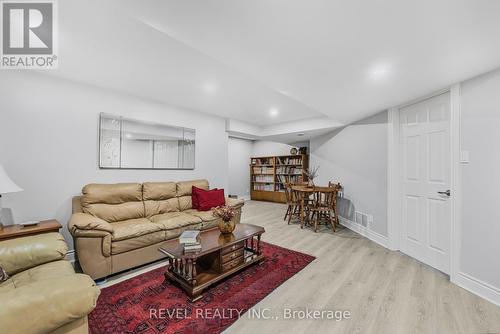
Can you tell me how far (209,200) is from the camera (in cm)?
355

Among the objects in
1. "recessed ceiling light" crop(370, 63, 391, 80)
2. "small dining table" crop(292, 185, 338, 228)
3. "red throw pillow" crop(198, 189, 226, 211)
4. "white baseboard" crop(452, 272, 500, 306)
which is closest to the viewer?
"white baseboard" crop(452, 272, 500, 306)

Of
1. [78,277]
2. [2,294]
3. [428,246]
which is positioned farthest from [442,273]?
[2,294]

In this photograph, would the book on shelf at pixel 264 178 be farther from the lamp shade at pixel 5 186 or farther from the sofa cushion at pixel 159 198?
the lamp shade at pixel 5 186

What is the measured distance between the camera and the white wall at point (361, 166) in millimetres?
3316

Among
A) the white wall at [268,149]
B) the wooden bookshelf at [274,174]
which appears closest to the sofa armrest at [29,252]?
the wooden bookshelf at [274,174]

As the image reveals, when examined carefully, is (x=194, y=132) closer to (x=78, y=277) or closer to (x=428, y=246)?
(x=78, y=277)

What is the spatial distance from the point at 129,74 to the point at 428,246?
4.28 m

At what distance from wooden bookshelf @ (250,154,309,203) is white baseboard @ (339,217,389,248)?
2142mm

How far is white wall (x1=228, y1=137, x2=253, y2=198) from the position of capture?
23.9ft

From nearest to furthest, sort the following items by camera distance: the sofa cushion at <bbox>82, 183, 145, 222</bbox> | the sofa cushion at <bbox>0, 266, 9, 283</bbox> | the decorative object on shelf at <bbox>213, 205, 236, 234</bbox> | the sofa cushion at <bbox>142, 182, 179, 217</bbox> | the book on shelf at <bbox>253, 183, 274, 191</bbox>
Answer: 1. the sofa cushion at <bbox>0, 266, 9, 283</bbox>
2. the decorative object on shelf at <bbox>213, 205, 236, 234</bbox>
3. the sofa cushion at <bbox>82, 183, 145, 222</bbox>
4. the sofa cushion at <bbox>142, 182, 179, 217</bbox>
5. the book on shelf at <bbox>253, 183, 274, 191</bbox>

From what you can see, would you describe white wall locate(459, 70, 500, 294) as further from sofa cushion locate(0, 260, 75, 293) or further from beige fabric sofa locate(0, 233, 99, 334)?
sofa cushion locate(0, 260, 75, 293)

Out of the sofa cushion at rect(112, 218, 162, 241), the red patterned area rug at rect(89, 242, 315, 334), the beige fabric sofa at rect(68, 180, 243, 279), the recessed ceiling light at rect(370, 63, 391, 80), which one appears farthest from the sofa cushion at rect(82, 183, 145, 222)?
the recessed ceiling light at rect(370, 63, 391, 80)

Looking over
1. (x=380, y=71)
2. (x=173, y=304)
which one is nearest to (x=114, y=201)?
(x=173, y=304)

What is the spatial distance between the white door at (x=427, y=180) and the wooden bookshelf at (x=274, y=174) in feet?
11.1
